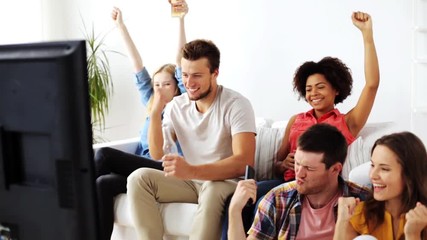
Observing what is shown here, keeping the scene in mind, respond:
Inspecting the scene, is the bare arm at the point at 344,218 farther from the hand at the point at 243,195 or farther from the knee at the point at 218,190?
the knee at the point at 218,190

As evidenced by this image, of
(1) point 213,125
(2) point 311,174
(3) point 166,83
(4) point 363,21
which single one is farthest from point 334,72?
(3) point 166,83

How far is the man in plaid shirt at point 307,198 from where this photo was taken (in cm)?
211

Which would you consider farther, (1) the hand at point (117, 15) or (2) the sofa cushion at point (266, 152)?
(1) the hand at point (117, 15)

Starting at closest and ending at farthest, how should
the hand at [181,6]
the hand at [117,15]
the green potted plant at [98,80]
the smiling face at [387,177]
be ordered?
the smiling face at [387,177]
the hand at [181,6]
the hand at [117,15]
the green potted plant at [98,80]

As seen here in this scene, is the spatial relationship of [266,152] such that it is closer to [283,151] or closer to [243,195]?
[283,151]

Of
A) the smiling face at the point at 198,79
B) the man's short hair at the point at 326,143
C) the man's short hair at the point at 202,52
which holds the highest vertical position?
the man's short hair at the point at 202,52

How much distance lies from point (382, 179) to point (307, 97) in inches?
38.2

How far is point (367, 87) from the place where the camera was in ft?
9.05

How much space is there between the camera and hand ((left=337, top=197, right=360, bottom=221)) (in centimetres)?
195

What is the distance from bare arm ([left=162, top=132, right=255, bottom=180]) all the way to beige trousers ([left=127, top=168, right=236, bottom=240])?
5 cm

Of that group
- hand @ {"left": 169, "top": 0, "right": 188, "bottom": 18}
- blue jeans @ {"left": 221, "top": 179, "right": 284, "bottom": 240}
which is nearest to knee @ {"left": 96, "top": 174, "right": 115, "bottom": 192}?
blue jeans @ {"left": 221, "top": 179, "right": 284, "bottom": 240}

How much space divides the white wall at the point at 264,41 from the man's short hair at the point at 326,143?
4.27 feet

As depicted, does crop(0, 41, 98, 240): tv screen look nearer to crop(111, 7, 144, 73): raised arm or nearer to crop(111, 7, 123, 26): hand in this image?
crop(111, 7, 144, 73): raised arm

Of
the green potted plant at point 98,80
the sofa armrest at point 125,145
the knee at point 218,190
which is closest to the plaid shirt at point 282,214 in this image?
the knee at point 218,190
